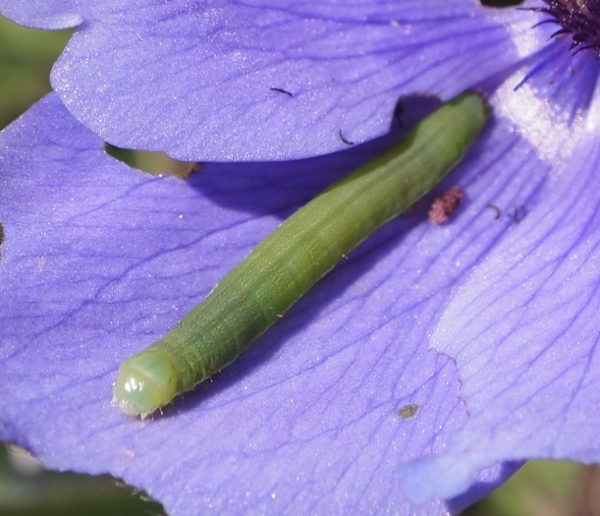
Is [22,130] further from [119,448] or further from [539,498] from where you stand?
[539,498]

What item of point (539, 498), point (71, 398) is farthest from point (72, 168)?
point (539, 498)

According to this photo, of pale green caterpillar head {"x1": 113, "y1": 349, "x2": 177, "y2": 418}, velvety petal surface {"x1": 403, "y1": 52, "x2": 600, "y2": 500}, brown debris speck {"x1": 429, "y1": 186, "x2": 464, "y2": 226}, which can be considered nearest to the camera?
velvety petal surface {"x1": 403, "y1": 52, "x2": 600, "y2": 500}

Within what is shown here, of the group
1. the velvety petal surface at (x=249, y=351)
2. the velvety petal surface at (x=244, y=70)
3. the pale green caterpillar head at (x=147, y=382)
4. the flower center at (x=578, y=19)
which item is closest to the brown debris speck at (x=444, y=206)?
the velvety petal surface at (x=249, y=351)

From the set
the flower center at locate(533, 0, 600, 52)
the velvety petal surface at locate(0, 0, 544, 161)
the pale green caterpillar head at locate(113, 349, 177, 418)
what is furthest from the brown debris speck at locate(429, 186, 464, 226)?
the pale green caterpillar head at locate(113, 349, 177, 418)

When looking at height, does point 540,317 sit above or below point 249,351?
above

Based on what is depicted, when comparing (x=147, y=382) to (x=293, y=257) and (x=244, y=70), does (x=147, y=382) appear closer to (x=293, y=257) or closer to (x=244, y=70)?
(x=293, y=257)

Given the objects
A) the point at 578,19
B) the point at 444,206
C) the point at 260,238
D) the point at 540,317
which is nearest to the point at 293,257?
the point at 260,238

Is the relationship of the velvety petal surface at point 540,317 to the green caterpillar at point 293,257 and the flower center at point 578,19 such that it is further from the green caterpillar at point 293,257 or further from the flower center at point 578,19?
the green caterpillar at point 293,257

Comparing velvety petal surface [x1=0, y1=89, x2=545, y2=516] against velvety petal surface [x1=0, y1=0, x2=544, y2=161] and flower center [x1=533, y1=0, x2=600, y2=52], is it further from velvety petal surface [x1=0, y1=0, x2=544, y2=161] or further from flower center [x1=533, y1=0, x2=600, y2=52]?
flower center [x1=533, y1=0, x2=600, y2=52]
